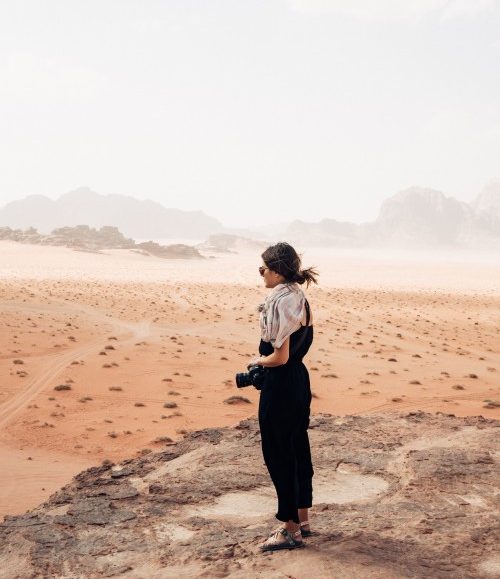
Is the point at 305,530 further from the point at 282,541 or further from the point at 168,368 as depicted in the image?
the point at 168,368

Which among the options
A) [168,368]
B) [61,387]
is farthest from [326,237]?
[61,387]

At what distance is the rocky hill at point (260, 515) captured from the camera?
359cm

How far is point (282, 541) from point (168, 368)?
9427mm

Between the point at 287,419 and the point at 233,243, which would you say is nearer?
the point at 287,419

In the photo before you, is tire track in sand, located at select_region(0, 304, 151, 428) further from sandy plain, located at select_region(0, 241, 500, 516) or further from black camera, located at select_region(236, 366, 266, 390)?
black camera, located at select_region(236, 366, 266, 390)

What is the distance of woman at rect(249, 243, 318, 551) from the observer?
12.2 ft

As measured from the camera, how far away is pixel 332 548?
371cm

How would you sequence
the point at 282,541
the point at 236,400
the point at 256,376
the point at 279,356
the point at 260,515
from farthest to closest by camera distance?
1. the point at 236,400
2. the point at 260,515
3. the point at 256,376
4. the point at 282,541
5. the point at 279,356

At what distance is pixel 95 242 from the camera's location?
8175 centimetres

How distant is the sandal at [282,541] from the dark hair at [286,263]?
1746 mm

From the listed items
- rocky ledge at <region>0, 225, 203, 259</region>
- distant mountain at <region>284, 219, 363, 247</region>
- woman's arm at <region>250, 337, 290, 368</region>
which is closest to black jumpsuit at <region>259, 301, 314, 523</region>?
woman's arm at <region>250, 337, 290, 368</region>

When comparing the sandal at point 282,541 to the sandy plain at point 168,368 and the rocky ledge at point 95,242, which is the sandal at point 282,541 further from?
the rocky ledge at point 95,242

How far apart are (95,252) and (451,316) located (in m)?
52.3

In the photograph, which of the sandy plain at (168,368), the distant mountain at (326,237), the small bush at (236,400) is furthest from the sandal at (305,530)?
the distant mountain at (326,237)
